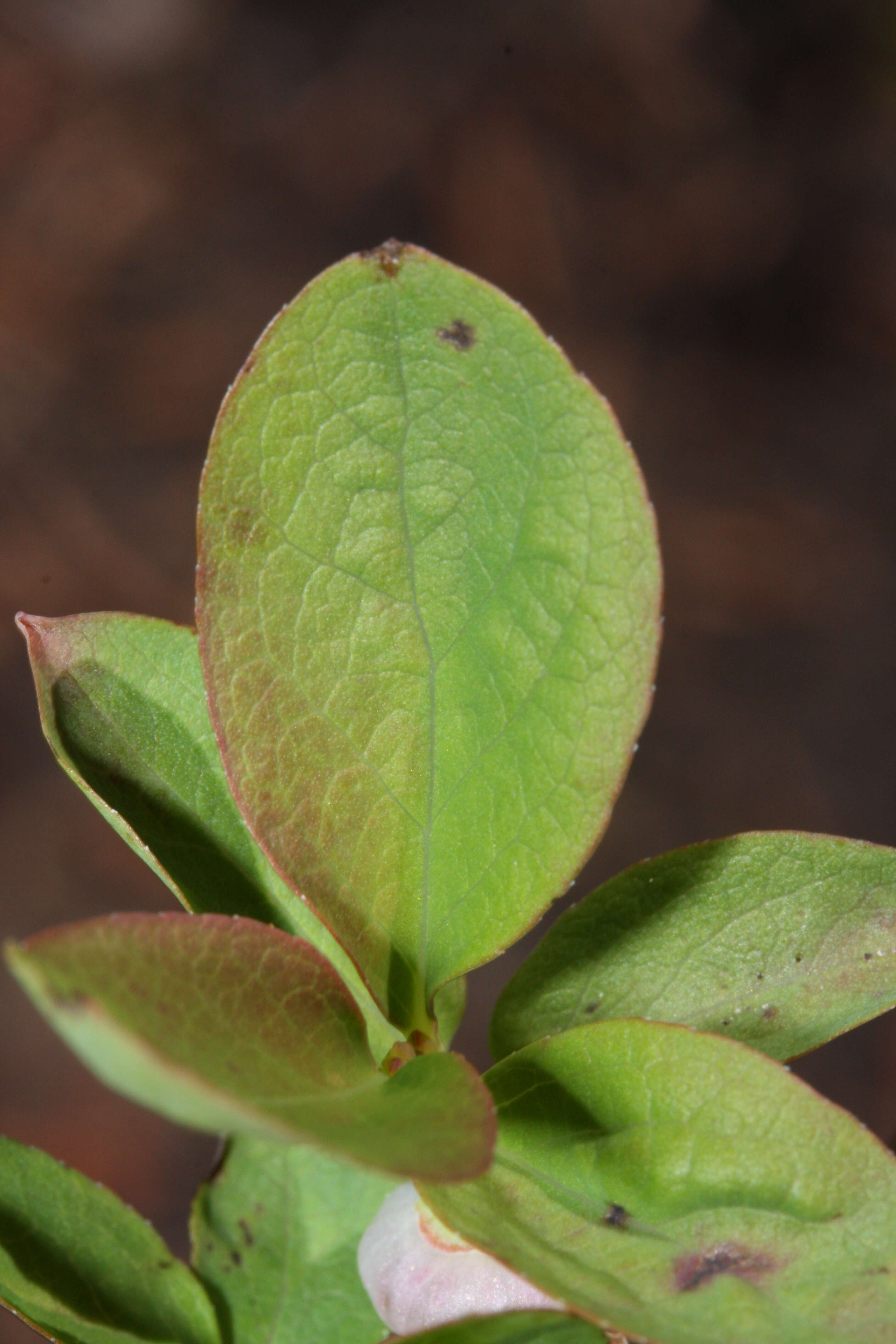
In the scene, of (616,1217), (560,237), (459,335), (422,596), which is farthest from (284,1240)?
(560,237)

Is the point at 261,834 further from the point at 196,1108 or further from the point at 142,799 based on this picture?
the point at 196,1108

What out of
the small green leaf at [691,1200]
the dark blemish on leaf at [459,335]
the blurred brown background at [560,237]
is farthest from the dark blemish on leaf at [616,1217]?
the blurred brown background at [560,237]

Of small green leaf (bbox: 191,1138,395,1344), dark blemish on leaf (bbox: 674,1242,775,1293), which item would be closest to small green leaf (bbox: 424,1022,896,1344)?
dark blemish on leaf (bbox: 674,1242,775,1293)

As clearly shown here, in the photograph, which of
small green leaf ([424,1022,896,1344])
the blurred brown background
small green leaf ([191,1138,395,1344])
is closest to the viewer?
small green leaf ([424,1022,896,1344])

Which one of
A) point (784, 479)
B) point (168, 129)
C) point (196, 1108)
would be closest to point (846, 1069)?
point (784, 479)

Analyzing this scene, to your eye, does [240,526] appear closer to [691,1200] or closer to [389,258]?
[389,258]

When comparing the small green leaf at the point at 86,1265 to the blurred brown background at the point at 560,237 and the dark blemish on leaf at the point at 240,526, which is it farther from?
the blurred brown background at the point at 560,237

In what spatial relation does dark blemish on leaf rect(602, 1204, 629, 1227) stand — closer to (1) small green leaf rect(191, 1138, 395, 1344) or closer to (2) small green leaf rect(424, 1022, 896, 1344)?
(2) small green leaf rect(424, 1022, 896, 1344)
